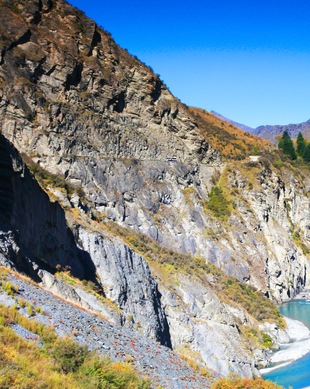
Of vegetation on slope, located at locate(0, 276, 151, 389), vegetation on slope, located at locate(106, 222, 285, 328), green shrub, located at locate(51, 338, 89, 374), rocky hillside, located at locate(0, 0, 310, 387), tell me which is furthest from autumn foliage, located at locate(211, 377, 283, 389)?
vegetation on slope, located at locate(106, 222, 285, 328)

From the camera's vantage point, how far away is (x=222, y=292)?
3475 centimetres

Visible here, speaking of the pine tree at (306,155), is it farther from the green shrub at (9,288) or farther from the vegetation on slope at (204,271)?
the green shrub at (9,288)

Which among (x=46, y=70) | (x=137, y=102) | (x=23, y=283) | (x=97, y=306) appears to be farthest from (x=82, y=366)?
(x=137, y=102)

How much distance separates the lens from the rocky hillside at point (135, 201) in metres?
22.6

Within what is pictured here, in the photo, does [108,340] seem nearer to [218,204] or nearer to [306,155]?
[218,204]

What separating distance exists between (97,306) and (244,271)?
28.7m

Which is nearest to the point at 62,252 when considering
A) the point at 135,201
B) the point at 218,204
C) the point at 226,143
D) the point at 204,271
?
→ the point at 204,271

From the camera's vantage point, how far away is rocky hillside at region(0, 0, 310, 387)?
22.6m

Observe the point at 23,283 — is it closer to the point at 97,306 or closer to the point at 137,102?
the point at 97,306

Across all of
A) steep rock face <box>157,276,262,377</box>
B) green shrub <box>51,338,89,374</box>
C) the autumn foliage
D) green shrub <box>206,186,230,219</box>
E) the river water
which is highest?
green shrub <box>206,186,230,219</box>

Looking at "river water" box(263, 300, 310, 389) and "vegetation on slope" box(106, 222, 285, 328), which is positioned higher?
"vegetation on slope" box(106, 222, 285, 328)

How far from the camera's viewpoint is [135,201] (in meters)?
42.2

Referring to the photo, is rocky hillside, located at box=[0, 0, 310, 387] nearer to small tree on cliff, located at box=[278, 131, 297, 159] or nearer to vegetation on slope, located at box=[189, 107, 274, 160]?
vegetation on slope, located at box=[189, 107, 274, 160]

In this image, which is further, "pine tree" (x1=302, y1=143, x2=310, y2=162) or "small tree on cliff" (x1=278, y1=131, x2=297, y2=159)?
"pine tree" (x1=302, y1=143, x2=310, y2=162)
